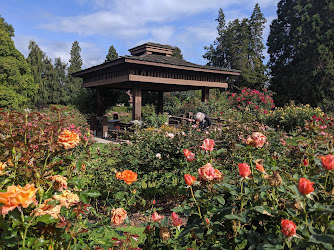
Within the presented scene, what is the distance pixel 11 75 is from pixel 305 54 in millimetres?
25345

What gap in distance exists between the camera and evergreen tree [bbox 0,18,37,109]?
2080cm

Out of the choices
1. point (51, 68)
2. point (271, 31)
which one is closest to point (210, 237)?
point (271, 31)

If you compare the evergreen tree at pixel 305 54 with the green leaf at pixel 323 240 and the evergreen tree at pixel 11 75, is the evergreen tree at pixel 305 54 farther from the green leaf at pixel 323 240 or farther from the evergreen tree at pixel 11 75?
the green leaf at pixel 323 240

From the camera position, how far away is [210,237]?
165 centimetres


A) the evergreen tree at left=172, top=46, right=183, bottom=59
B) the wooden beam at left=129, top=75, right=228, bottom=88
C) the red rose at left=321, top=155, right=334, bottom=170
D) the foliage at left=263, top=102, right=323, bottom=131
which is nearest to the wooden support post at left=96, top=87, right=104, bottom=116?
the wooden beam at left=129, top=75, right=228, bottom=88

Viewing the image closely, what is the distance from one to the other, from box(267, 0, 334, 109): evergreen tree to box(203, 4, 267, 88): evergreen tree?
5.74 meters

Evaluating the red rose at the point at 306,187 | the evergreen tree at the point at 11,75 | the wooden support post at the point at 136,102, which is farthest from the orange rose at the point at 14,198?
the evergreen tree at the point at 11,75

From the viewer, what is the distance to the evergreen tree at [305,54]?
961 inches

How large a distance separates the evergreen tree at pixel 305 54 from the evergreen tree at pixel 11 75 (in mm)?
22993

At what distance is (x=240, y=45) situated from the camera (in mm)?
36438

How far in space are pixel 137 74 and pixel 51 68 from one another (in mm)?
27574

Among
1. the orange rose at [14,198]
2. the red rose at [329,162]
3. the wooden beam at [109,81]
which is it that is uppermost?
the wooden beam at [109,81]

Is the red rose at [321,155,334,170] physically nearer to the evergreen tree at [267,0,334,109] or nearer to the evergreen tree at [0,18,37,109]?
the evergreen tree at [0,18,37,109]

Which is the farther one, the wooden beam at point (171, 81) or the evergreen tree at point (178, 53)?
the evergreen tree at point (178, 53)
